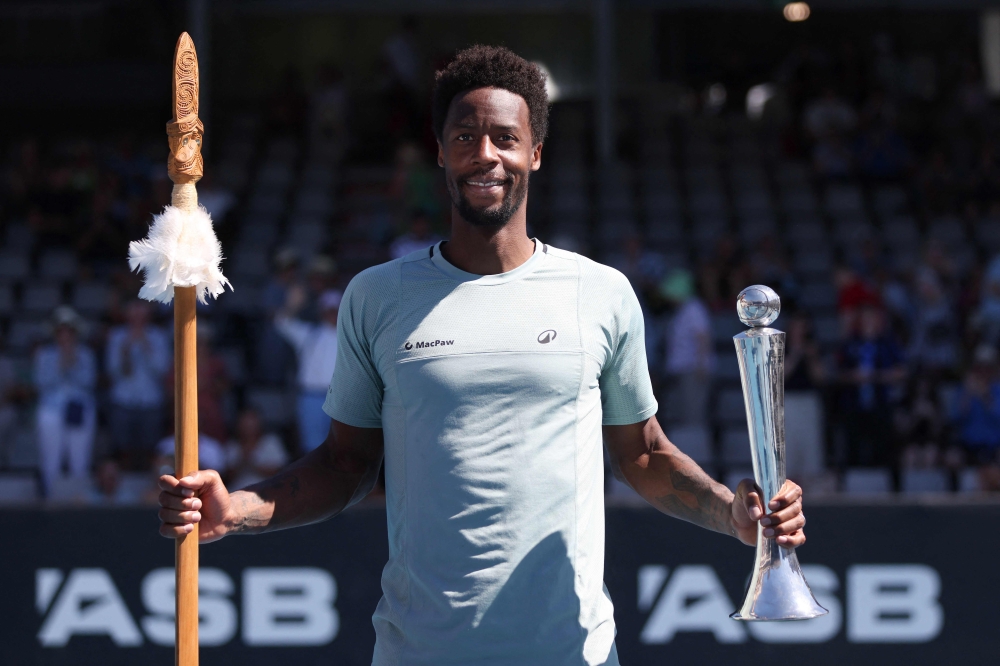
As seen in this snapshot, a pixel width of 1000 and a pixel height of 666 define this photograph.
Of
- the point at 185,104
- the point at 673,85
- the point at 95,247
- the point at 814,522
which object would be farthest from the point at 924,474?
the point at 673,85

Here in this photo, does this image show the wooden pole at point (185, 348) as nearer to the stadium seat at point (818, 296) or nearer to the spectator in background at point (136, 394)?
the spectator in background at point (136, 394)

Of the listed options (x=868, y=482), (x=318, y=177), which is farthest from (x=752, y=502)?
(x=318, y=177)

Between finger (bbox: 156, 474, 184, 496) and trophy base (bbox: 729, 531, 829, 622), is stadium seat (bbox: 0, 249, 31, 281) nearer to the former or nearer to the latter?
finger (bbox: 156, 474, 184, 496)

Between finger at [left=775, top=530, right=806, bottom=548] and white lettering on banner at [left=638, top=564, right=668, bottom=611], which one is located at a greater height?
finger at [left=775, top=530, right=806, bottom=548]

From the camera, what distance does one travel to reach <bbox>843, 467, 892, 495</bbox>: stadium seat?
786 centimetres

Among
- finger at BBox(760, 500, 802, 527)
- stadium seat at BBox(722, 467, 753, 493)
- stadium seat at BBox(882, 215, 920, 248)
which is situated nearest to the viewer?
finger at BBox(760, 500, 802, 527)

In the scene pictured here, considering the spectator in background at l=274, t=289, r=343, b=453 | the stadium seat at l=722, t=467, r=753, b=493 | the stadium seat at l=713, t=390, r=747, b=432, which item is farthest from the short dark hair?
the stadium seat at l=713, t=390, r=747, b=432

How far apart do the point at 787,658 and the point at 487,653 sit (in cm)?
356

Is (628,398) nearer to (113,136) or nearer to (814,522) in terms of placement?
(814,522)

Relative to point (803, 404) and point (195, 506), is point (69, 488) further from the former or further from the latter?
point (195, 506)

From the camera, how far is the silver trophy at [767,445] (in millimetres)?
2385

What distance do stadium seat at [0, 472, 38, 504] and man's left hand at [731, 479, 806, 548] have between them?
6.52m

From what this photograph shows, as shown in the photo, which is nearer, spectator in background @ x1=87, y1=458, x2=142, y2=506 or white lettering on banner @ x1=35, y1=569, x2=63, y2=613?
white lettering on banner @ x1=35, y1=569, x2=63, y2=613

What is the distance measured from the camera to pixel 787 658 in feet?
18.2
